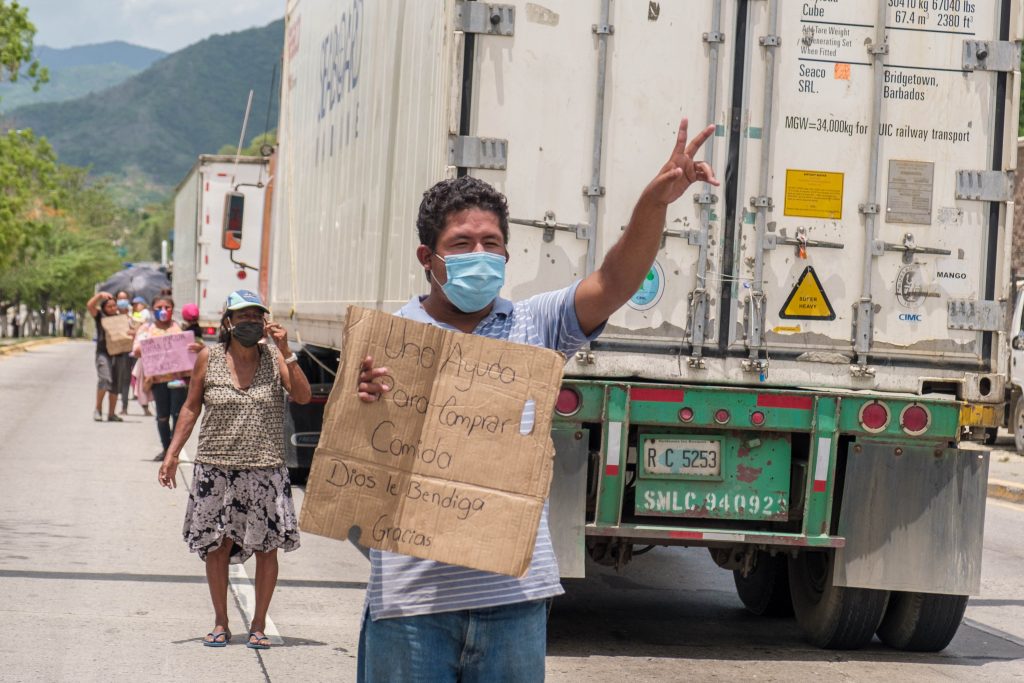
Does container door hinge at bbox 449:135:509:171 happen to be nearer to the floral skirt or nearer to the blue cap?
the blue cap

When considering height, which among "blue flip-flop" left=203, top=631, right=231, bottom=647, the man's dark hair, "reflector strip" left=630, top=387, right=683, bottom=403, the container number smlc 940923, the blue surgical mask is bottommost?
"blue flip-flop" left=203, top=631, right=231, bottom=647

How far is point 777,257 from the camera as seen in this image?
7.64 metres

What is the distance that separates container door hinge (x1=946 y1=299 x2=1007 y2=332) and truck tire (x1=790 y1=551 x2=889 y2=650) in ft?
4.34

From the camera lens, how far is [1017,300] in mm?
20625

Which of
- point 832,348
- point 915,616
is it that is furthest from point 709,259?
point 915,616

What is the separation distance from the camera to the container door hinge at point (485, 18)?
24.2 ft

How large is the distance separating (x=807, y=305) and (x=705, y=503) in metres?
1.13

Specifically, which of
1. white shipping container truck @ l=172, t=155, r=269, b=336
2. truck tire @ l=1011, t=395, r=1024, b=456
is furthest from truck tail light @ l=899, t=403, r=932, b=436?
white shipping container truck @ l=172, t=155, r=269, b=336

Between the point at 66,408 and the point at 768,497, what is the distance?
18742 millimetres

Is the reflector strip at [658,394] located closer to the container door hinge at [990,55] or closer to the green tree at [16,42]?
the container door hinge at [990,55]

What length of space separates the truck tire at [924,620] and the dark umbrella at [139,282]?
1478 inches

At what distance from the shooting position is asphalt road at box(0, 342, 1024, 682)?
23.6ft

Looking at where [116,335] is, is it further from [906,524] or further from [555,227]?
[906,524]

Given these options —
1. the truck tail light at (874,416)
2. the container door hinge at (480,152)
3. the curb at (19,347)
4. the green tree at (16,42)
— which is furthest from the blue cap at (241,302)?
the curb at (19,347)
